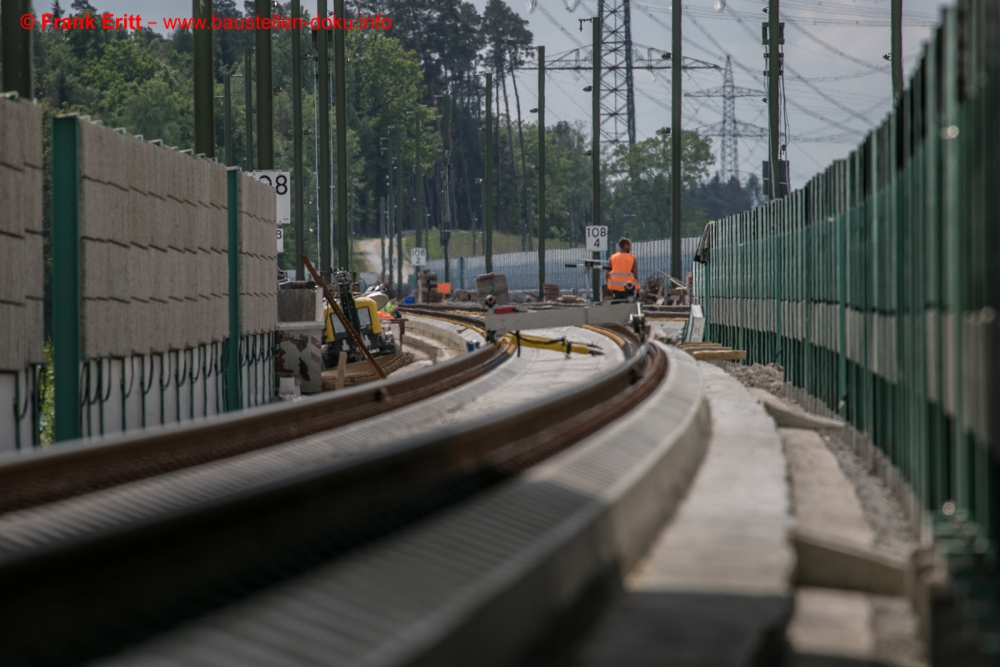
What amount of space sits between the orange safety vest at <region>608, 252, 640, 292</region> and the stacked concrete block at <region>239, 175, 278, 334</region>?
648 centimetres

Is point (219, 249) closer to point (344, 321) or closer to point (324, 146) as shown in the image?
point (344, 321)

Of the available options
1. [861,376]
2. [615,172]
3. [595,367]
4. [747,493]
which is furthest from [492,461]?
[615,172]

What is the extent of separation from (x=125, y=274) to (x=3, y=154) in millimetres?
2853

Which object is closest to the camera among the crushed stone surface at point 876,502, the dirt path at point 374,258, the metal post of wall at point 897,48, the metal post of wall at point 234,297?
the crushed stone surface at point 876,502

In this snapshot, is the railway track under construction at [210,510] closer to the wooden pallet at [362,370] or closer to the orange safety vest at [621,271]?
the wooden pallet at [362,370]

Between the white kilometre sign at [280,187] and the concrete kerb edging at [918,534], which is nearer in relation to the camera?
the concrete kerb edging at [918,534]

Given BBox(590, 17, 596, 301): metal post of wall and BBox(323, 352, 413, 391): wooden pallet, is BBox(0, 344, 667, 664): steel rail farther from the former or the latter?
BBox(590, 17, 596, 301): metal post of wall

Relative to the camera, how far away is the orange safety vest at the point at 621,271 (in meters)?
25.0

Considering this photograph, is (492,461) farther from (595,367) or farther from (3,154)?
(595,367)

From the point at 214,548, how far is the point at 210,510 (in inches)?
5.4

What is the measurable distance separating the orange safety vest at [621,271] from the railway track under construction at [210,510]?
513 inches

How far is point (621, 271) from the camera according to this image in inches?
992

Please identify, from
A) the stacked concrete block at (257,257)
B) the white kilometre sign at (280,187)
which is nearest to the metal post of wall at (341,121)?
the white kilometre sign at (280,187)

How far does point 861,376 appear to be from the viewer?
10906mm
